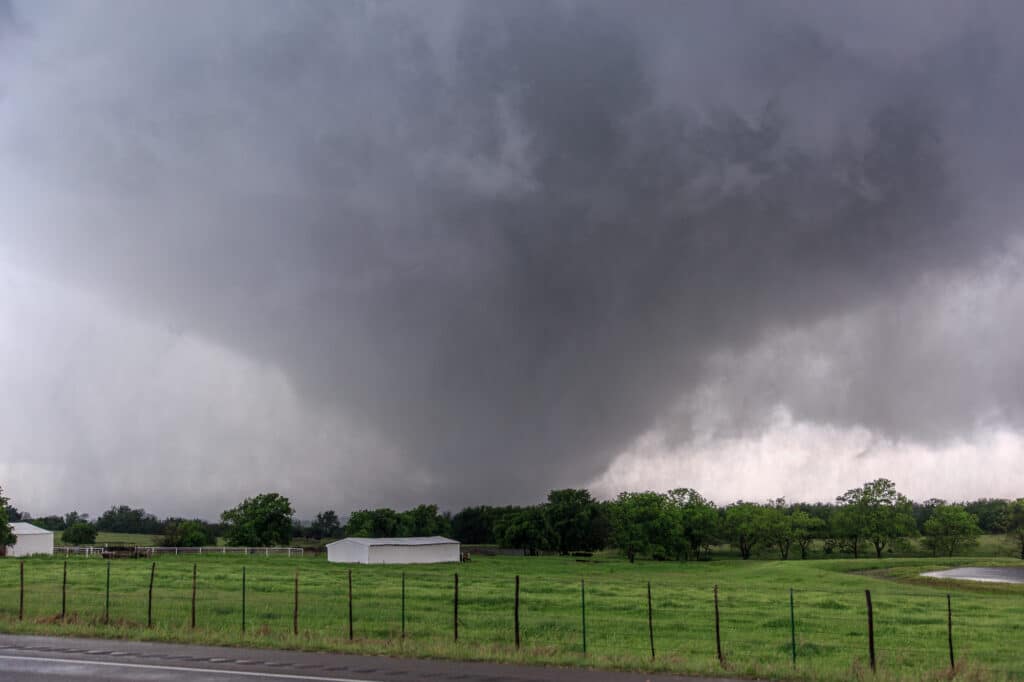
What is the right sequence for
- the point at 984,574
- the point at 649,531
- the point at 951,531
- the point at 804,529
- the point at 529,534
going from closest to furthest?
the point at 984,574
the point at 649,531
the point at 951,531
the point at 529,534
the point at 804,529

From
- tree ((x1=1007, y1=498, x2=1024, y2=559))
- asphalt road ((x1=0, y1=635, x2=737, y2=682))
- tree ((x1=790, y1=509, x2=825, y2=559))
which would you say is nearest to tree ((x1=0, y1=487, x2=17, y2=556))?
asphalt road ((x1=0, y1=635, x2=737, y2=682))

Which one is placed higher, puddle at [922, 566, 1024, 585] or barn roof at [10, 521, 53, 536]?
barn roof at [10, 521, 53, 536]

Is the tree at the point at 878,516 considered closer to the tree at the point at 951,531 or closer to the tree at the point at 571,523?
the tree at the point at 951,531

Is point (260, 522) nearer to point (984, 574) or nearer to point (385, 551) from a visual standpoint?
point (385, 551)

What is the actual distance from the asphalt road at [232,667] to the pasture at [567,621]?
133 cm

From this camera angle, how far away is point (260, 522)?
411 feet

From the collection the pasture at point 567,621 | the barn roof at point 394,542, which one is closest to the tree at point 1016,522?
the pasture at point 567,621

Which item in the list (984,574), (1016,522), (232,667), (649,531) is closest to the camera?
(232,667)

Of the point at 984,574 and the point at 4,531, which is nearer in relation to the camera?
the point at 984,574

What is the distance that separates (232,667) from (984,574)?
8053cm

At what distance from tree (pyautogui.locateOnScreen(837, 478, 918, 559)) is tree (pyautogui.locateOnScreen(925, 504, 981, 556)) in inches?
144

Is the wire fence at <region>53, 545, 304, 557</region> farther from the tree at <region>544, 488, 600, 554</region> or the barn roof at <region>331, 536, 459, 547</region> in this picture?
the tree at <region>544, 488, 600, 554</region>

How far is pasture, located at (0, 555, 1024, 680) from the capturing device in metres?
24.1

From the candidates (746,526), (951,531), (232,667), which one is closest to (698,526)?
(746,526)
